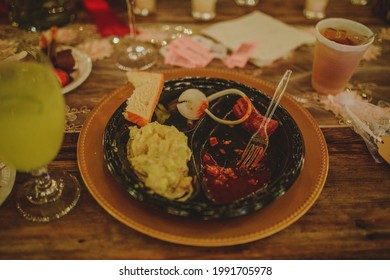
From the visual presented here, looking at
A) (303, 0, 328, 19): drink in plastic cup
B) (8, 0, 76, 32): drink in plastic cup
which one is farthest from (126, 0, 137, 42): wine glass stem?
(303, 0, 328, 19): drink in plastic cup

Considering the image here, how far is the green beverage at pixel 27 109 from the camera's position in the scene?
0.59 m

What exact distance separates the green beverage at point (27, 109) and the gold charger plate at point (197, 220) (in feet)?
0.55

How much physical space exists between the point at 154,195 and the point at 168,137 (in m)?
0.15

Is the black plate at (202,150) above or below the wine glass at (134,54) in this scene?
above

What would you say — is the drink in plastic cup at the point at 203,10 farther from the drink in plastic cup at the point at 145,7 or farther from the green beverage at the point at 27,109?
the green beverage at the point at 27,109

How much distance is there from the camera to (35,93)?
1.95ft

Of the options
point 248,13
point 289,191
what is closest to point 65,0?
point 248,13

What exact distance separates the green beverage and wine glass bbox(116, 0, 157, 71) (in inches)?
22.0

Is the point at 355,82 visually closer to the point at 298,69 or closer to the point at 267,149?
the point at 298,69

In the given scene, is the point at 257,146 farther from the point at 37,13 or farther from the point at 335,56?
the point at 37,13

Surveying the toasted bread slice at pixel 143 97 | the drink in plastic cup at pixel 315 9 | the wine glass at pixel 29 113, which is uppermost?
the wine glass at pixel 29 113

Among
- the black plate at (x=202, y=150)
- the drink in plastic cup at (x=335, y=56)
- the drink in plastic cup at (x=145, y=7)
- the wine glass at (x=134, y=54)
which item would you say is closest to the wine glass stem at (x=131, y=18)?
the wine glass at (x=134, y=54)

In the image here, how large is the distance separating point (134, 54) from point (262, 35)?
0.47 metres

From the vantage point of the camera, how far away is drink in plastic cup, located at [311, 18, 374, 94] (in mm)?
979
